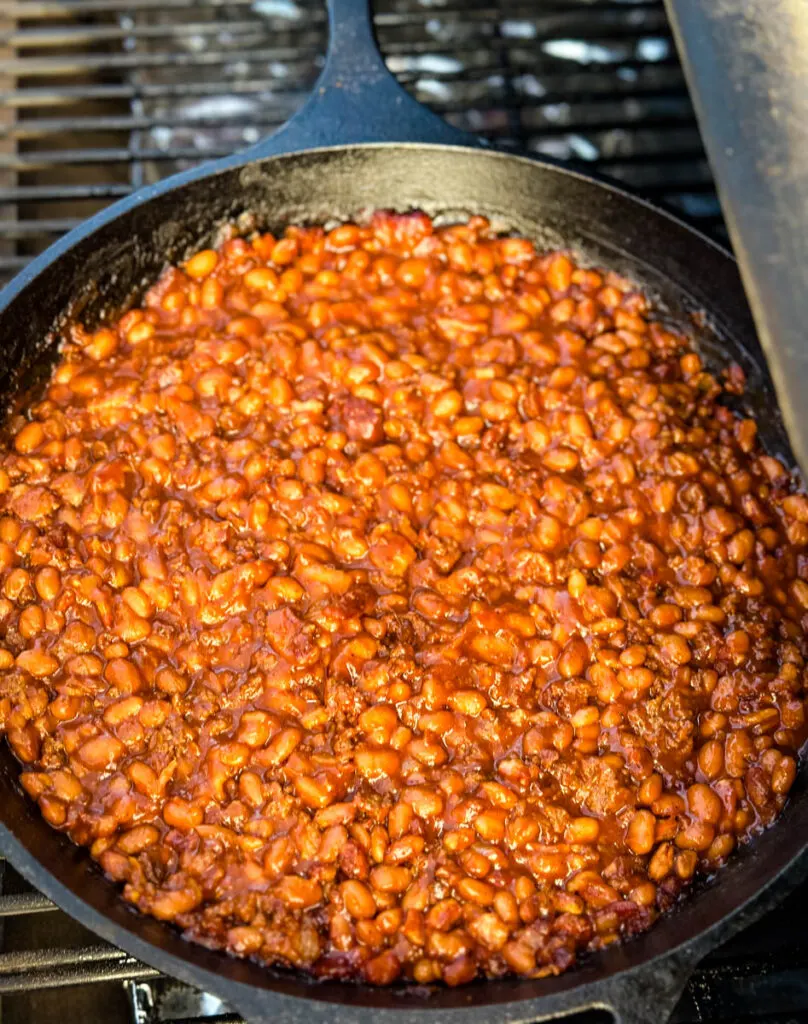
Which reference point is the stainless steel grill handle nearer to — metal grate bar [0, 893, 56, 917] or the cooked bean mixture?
the cooked bean mixture

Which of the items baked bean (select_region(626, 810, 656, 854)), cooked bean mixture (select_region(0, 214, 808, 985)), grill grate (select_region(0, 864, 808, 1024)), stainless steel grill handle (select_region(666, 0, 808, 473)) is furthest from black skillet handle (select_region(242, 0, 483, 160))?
grill grate (select_region(0, 864, 808, 1024))

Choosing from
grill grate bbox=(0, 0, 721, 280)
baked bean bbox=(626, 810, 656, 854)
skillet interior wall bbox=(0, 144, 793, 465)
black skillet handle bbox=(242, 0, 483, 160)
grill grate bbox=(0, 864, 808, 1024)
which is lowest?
grill grate bbox=(0, 864, 808, 1024)

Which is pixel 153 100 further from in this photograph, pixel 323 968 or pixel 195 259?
pixel 323 968

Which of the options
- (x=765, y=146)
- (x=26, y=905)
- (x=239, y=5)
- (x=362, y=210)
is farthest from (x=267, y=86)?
(x=26, y=905)

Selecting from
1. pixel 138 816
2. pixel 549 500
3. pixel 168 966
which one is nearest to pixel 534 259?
pixel 549 500

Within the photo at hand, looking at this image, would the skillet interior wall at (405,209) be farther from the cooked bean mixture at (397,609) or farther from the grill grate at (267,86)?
the grill grate at (267,86)
